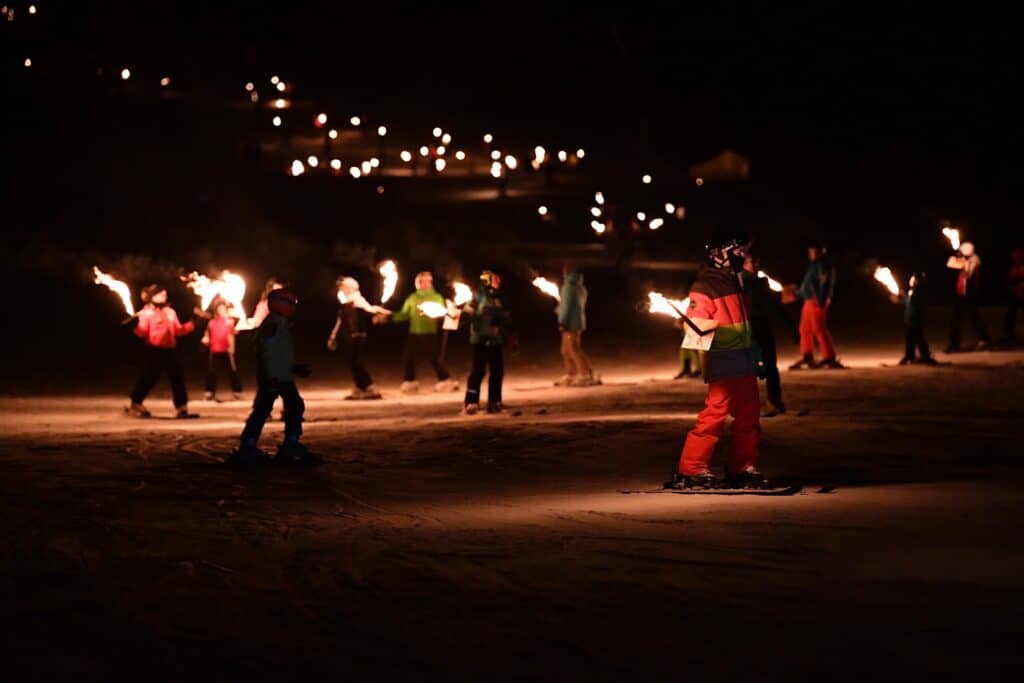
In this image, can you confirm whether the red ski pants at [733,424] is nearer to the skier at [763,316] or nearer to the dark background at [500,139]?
the skier at [763,316]

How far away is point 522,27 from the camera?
86125mm

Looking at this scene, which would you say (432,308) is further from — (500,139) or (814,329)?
(500,139)

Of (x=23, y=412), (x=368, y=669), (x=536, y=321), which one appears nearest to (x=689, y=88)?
(x=536, y=321)

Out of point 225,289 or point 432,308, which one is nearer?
point 225,289

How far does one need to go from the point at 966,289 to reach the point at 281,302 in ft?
47.7

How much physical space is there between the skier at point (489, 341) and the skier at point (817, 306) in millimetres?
5956

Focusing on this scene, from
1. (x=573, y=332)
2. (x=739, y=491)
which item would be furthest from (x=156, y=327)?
(x=739, y=491)

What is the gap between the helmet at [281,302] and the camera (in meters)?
15.4

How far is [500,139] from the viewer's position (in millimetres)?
73562

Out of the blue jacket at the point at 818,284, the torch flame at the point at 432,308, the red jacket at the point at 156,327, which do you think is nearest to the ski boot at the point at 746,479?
the red jacket at the point at 156,327

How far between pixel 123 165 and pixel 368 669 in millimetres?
46270

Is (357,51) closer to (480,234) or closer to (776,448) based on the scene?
(480,234)

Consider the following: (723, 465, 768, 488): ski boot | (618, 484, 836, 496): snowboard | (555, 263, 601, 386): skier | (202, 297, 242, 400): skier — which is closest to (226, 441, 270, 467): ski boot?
(618, 484, 836, 496): snowboard

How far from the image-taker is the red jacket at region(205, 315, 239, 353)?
23.1 meters
